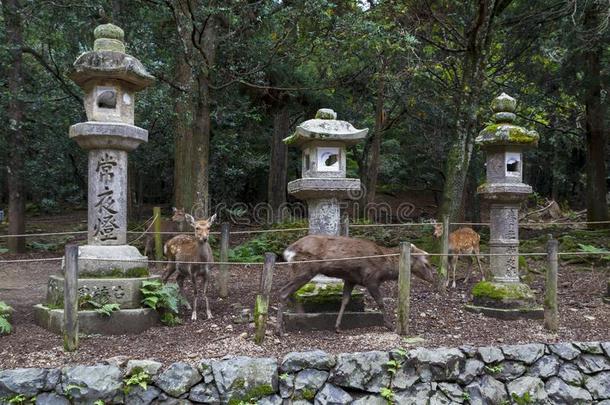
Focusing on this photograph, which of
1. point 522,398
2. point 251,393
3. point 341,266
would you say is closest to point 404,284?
point 341,266

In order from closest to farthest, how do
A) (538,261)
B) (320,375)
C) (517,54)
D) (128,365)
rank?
(128,365), (320,375), (538,261), (517,54)

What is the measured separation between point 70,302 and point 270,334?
2386 millimetres

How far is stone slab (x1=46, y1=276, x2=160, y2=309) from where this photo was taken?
6.75 meters

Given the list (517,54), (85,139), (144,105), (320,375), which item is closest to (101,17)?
(144,105)

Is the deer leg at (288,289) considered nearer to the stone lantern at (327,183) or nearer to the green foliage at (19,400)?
the stone lantern at (327,183)

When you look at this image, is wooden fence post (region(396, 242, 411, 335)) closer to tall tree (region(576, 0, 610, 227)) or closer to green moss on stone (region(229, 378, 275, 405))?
green moss on stone (region(229, 378, 275, 405))

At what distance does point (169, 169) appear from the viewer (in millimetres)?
21484

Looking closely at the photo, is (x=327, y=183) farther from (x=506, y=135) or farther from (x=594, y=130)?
(x=594, y=130)

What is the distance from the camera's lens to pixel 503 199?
874 cm

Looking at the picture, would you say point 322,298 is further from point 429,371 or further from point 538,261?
point 538,261

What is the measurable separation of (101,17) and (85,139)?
6.10m

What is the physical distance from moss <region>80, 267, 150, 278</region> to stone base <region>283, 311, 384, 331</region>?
1989 millimetres

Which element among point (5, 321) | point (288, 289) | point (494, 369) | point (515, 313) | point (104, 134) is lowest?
point (494, 369)

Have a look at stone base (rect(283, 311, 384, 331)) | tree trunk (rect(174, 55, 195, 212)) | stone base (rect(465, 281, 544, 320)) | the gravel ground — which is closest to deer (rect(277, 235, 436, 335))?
stone base (rect(283, 311, 384, 331))
